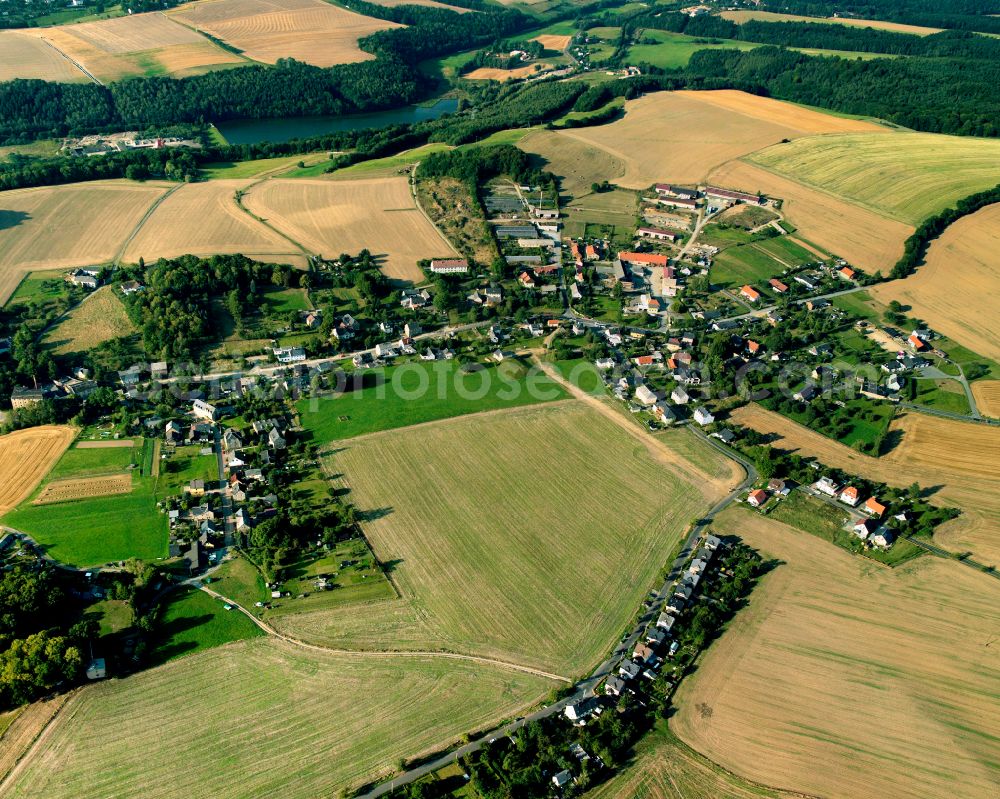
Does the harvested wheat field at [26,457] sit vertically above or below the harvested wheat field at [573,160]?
below

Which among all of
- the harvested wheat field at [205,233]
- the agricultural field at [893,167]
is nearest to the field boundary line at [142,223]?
the harvested wheat field at [205,233]

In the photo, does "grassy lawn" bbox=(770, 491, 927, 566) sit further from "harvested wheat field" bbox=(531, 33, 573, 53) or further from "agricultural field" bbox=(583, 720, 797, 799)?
"harvested wheat field" bbox=(531, 33, 573, 53)

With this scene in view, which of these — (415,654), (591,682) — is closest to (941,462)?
(591,682)

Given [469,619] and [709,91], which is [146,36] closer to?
[709,91]

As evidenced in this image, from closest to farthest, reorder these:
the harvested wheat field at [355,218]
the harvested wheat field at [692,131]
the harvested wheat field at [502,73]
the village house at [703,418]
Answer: the village house at [703,418]
the harvested wheat field at [355,218]
the harvested wheat field at [692,131]
the harvested wheat field at [502,73]

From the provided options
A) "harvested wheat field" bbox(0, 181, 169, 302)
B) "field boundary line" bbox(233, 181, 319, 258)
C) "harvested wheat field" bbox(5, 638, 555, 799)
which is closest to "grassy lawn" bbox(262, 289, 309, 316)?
"field boundary line" bbox(233, 181, 319, 258)

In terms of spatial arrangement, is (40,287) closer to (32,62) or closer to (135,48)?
(32,62)

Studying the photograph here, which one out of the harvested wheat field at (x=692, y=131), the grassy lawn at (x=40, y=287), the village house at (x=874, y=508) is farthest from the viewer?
the harvested wheat field at (x=692, y=131)

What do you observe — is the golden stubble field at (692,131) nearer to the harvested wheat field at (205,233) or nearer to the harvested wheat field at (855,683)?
the harvested wheat field at (205,233)
